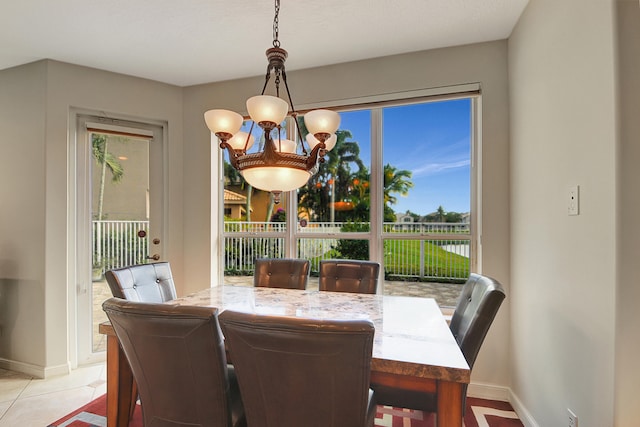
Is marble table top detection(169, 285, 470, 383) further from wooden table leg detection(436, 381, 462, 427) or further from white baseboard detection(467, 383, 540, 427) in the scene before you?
white baseboard detection(467, 383, 540, 427)

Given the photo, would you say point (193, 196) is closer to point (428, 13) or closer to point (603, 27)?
point (428, 13)

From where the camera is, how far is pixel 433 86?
251cm

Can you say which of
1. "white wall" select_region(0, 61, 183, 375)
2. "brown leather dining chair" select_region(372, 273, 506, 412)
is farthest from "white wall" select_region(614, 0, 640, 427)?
"white wall" select_region(0, 61, 183, 375)

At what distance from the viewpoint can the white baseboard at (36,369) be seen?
2.58 m

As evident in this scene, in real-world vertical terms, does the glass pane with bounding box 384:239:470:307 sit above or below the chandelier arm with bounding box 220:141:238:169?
below

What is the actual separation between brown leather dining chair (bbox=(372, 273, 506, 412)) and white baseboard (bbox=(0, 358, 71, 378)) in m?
2.58

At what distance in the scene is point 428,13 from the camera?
6.77 ft

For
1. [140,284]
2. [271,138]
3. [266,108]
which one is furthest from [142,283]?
[266,108]

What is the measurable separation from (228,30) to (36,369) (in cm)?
301

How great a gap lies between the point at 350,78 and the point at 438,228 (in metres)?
1.43

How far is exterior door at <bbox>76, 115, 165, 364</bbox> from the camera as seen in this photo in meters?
2.84

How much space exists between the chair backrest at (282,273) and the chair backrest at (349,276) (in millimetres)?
146

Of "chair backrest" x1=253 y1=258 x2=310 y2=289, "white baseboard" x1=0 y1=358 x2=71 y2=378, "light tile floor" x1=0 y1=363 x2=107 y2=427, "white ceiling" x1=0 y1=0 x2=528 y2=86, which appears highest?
"white ceiling" x1=0 y1=0 x2=528 y2=86

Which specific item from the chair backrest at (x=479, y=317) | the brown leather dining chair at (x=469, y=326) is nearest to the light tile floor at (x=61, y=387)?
the brown leather dining chair at (x=469, y=326)
